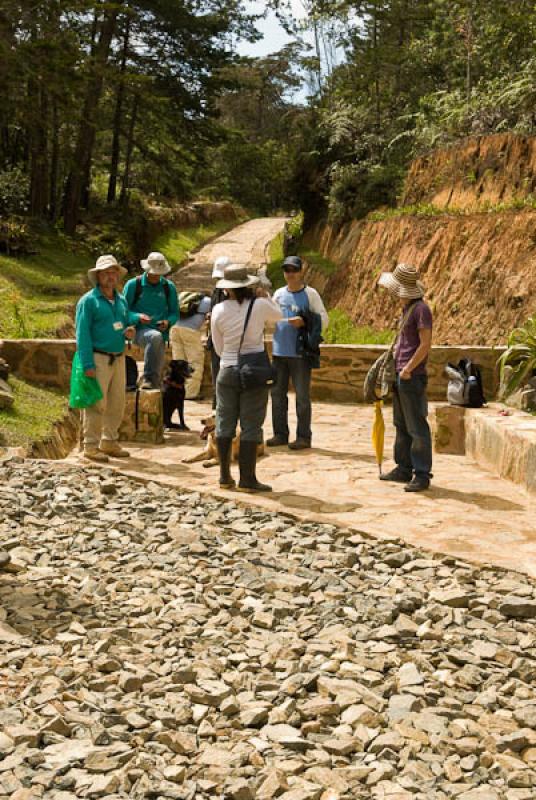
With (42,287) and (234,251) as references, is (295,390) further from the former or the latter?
(234,251)

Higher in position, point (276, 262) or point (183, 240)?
point (183, 240)

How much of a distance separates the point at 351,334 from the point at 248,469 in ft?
35.4

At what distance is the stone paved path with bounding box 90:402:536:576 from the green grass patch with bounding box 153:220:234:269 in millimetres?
20307

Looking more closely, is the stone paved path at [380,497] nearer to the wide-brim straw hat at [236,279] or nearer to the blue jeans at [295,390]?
the blue jeans at [295,390]

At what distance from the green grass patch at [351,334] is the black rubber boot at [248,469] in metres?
8.83

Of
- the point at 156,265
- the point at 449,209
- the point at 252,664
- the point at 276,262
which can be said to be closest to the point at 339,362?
the point at 156,265

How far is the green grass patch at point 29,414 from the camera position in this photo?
30.0 feet

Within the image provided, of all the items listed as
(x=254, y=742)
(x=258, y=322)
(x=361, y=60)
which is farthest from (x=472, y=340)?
(x=361, y=60)

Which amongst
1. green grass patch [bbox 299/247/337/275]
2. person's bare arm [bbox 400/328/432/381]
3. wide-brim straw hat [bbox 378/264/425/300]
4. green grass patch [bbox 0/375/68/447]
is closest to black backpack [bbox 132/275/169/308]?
green grass patch [bbox 0/375/68/447]

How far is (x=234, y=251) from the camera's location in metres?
33.5

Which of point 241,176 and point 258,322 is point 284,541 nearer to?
point 258,322

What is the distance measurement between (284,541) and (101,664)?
6.70 feet

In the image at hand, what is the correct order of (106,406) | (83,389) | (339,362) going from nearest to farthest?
1. (83,389)
2. (106,406)
3. (339,362)

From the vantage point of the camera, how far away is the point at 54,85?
63.6ft
